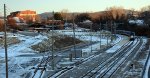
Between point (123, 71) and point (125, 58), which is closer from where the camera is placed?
point (123, 71)

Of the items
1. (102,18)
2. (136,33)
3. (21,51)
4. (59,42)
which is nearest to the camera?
(21,51)

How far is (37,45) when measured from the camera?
197 ft

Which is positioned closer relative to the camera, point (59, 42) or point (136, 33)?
point (59, 42)

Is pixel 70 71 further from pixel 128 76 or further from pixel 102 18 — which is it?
pixel 102 18

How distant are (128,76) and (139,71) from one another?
10.3 ft

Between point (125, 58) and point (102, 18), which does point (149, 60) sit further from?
point (102, 18)

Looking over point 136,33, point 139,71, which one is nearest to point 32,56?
point 139,71

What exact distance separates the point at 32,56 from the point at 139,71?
17.8 meters

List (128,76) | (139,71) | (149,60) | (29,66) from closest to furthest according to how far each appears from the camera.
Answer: (128,76) → (139,71) → (29,66) → (149,60)

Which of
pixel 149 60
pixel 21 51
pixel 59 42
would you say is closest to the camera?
pixel 149 60

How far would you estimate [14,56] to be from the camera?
158 feet

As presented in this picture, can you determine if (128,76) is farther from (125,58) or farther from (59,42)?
(59,42)

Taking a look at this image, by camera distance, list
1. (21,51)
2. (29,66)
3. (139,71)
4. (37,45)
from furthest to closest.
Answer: (37,45) < (21,51) < (29,66) < (139,71)

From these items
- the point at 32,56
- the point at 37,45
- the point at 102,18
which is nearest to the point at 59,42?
the point at 37,45
